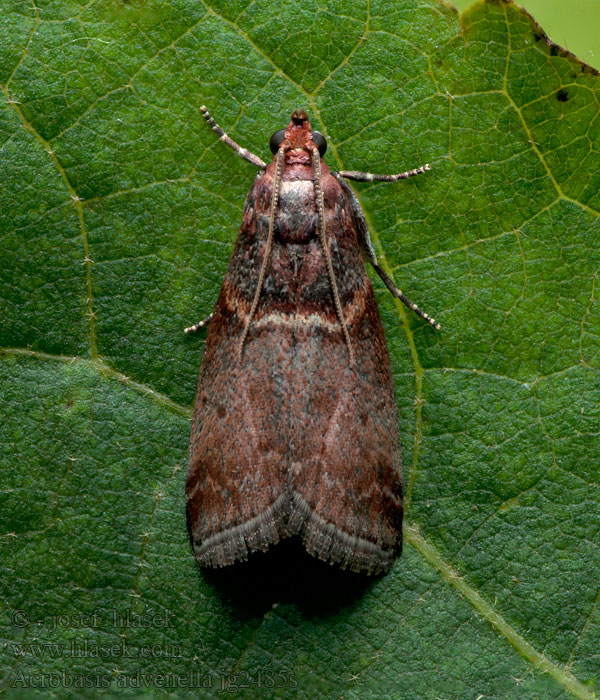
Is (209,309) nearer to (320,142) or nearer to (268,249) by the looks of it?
(268,249)

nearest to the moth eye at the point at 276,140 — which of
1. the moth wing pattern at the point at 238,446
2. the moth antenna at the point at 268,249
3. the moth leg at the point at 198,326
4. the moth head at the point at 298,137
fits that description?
the moth head at the point at 298,137

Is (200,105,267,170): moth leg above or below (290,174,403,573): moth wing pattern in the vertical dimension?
above

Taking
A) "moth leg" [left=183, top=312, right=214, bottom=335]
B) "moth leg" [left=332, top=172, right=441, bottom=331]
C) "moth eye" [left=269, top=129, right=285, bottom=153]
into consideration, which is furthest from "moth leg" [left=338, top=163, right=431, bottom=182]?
"moth leg" [left=183, top=312, right=214, bottom=335]

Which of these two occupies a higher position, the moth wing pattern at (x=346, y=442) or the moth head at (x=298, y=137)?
the moth head at (x=298, y=137)

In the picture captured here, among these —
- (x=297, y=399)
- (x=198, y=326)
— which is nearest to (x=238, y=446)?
(x=297, y=399)

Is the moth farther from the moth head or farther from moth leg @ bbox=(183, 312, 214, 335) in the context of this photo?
moth leg @ bbox=(183, 312, 214, 335)

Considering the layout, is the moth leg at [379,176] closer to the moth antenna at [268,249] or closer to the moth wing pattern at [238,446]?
the moth antenna at [268,249]

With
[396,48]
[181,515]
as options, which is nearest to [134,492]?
[181,515]
